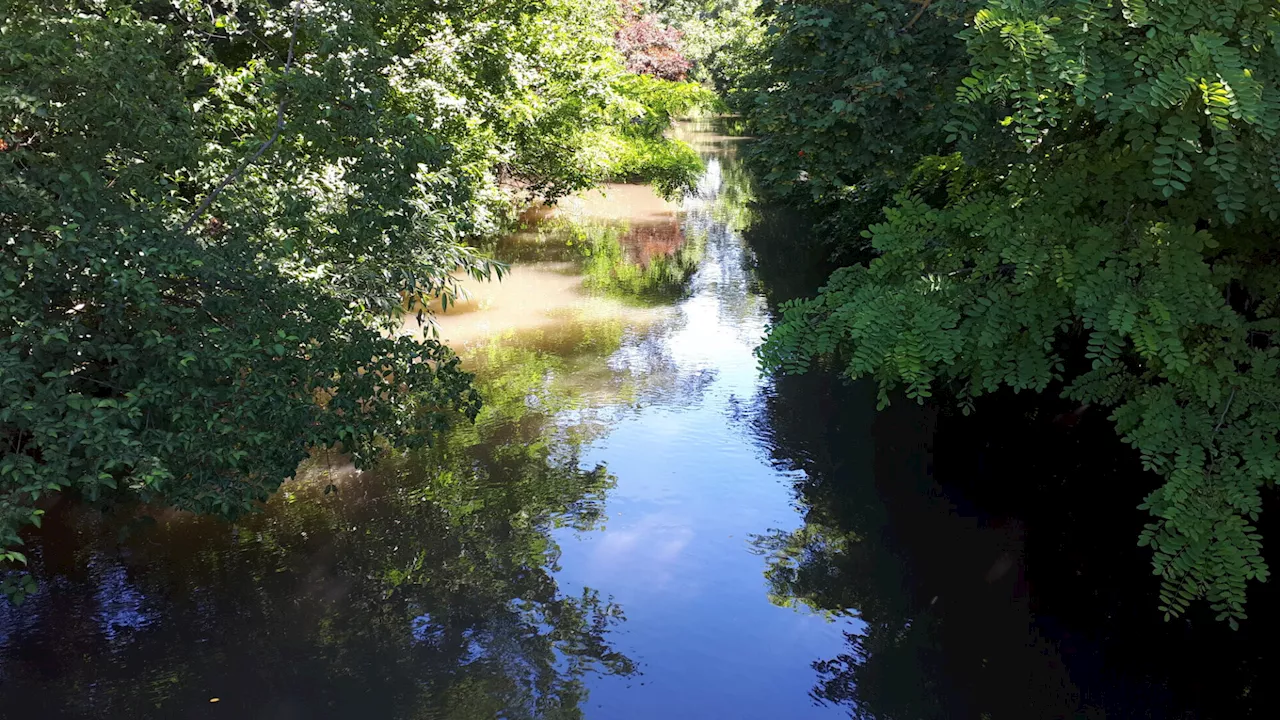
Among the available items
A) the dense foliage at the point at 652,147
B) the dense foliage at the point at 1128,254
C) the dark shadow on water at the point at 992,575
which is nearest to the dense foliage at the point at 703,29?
the dense foliage at the point at 652,147

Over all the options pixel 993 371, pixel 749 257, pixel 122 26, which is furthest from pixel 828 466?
pixel 749 257

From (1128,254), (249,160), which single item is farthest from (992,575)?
(249,160)

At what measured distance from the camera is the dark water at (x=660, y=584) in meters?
6.14

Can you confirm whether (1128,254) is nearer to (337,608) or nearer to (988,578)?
(988,578)

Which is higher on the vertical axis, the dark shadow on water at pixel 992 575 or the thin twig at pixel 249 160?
the thin twig at pixel 249 160

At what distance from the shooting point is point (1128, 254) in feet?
16.8

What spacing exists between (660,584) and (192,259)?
411 cm

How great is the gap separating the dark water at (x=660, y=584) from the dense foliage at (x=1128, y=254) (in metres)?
1.62

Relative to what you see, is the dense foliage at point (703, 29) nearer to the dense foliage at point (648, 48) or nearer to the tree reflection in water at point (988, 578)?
the dense foliage at point (648, 48)

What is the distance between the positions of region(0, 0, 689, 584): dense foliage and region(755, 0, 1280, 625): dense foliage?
3012 millimetres

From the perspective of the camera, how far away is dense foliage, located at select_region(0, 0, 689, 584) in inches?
198

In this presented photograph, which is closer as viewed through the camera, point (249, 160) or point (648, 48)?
point (249, 160)

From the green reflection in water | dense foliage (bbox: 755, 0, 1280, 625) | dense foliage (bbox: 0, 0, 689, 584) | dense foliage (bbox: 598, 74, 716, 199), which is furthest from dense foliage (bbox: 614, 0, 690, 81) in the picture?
dense foliage (bbox: 755, 0, 1280, 625)

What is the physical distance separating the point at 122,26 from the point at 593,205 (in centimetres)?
1930
